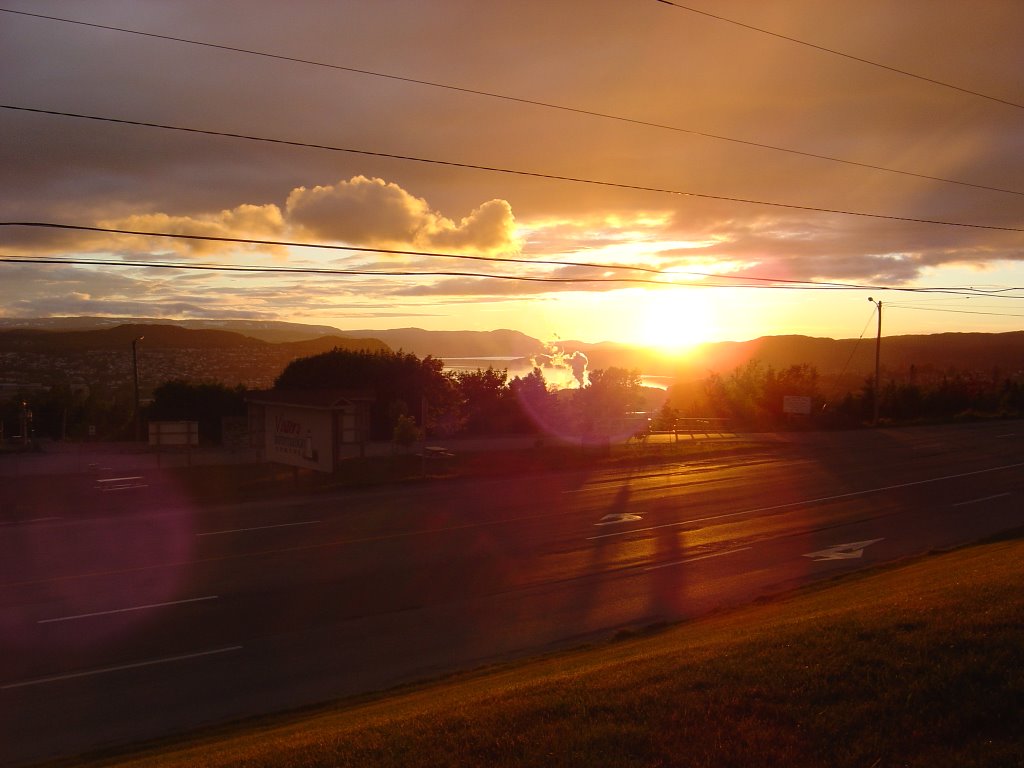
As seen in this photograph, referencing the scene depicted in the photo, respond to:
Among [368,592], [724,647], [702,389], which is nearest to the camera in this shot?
[724,647]

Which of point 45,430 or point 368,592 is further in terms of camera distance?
point 45,430

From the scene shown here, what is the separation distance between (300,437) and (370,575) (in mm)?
13964

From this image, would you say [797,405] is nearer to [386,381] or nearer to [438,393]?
[438,393]

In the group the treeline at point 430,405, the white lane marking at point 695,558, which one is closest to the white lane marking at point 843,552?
the white lane marking at point 695,558

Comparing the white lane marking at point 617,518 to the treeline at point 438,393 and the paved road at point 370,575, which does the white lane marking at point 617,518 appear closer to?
the paved road at point 370,575

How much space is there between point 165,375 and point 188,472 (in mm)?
76393

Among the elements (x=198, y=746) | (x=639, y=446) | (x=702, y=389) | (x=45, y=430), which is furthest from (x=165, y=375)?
(x=198, y=746)

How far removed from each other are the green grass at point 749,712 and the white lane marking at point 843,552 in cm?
920

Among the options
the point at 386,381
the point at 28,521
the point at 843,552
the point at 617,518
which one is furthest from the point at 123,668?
the point at 386,381

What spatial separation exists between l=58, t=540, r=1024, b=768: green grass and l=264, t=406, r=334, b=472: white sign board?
1932 cm

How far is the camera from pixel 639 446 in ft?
131

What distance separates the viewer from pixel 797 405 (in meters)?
53.8

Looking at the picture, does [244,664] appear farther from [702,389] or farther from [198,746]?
[702,389]

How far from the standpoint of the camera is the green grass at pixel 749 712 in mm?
5445
